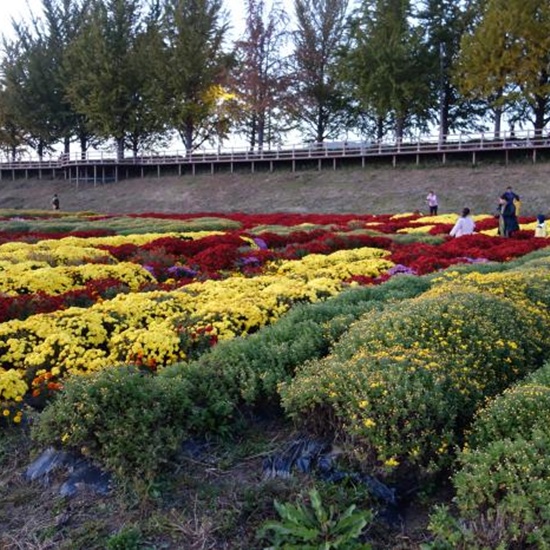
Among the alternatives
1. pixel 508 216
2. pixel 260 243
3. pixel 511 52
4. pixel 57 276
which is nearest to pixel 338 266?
pixel 260 243

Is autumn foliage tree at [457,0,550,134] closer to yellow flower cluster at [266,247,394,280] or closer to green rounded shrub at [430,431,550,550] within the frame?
yellow flower cluster at [266,247,394,280]

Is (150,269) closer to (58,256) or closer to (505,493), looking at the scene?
(58,256)

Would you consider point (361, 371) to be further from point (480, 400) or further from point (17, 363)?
point (17, 363)

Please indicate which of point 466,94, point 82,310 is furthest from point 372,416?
point 466,94

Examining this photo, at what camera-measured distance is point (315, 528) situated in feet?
12.2

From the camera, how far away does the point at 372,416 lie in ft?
13.9

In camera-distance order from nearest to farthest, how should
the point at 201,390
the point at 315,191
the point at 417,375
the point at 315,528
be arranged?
the point at 315,528 → the point at 417,375 → the point at 201,390 → the point at 315,191

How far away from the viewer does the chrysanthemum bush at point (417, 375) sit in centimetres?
420

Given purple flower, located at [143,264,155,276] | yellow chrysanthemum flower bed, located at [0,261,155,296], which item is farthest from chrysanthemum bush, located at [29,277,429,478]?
purple flower, located at [143,264,155,276]

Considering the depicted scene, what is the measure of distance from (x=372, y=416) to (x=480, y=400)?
3.65ft

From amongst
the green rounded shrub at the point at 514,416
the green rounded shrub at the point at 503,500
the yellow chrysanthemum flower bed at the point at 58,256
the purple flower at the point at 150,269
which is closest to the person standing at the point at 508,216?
the purple flower at the point at 150,269

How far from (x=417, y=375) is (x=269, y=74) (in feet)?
157

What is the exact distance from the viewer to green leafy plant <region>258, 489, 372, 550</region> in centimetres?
356

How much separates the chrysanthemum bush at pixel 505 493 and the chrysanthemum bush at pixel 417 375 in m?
0.40
